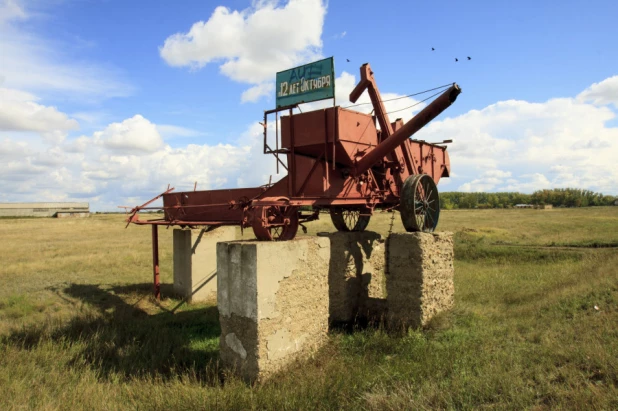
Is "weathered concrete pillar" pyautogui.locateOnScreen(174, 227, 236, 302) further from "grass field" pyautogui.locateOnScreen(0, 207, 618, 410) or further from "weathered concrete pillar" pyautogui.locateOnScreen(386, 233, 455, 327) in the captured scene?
"weathered concrete pillar" pyautogui.locateOnScreen(386, 233, 455, 327)

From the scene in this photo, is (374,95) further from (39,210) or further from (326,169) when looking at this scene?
(39,210)

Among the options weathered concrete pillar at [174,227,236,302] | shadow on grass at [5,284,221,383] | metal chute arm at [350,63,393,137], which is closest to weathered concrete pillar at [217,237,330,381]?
shadow on grass at [5,284,221,383]

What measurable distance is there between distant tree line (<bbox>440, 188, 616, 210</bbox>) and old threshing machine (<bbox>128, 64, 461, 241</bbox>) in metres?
94.3

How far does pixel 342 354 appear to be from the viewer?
7562 millimetres

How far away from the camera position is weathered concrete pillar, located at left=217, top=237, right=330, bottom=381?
6.41 metres

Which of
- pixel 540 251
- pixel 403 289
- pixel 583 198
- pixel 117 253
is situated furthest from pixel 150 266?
pixel 583 198

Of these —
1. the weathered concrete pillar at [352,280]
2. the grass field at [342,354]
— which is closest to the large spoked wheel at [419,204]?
the weathered concrete pillar at [352,280]

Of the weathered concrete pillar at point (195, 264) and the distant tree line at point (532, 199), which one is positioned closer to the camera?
the weathered concrete pillar at point (195, 264)

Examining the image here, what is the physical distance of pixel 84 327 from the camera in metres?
9.82

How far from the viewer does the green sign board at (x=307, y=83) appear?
8180 millimetres

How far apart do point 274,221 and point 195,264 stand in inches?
252

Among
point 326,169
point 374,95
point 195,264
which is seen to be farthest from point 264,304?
point 195,264

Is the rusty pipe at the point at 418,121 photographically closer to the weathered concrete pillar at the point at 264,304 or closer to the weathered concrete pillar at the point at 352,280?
the weathered concrete pillar at the point at 352,280

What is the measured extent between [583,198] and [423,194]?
11872 centimetres
